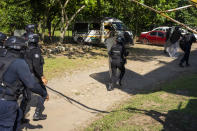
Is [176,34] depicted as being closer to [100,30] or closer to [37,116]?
[37,116]

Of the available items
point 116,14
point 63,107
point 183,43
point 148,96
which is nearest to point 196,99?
point 148,96

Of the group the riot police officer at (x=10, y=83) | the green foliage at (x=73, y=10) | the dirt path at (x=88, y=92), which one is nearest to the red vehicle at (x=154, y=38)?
the green foliage at (x=73, y=10)

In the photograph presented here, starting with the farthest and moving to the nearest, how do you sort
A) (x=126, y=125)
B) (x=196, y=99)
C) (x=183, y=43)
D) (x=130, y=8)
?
1. (x=130, y=8)
2. (x=183, y=43)
3. (x=196, y=99)
4. (x=126, y=125)

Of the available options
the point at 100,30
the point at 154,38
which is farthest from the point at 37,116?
the point at 154,38

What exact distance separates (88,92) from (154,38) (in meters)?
14.5

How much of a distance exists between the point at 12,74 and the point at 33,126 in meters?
1.99

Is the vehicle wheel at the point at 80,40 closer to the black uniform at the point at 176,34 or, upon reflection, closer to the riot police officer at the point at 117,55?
the black uniform at the point at 176,34

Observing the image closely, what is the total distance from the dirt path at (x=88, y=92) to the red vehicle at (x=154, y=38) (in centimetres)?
851

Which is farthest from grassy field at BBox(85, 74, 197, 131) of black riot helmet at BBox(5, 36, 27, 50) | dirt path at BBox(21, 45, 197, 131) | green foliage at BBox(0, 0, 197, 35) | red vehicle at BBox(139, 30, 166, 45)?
red vehicle at BBox(139, 30, 166, 45)

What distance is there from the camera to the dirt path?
187 inches

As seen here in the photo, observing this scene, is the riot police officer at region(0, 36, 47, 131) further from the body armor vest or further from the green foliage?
the green foliage

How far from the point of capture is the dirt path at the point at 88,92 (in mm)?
4754

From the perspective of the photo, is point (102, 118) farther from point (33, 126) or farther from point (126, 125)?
point (33, 126)

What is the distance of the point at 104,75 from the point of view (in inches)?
349
